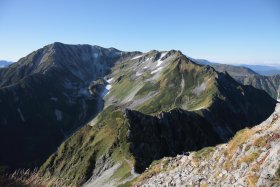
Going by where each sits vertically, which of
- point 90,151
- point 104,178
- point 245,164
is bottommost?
point 104,178

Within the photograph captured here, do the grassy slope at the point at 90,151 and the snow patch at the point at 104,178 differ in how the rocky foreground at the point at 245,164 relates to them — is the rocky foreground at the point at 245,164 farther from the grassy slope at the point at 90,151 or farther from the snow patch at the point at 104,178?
the snow patch at the point at 104,178

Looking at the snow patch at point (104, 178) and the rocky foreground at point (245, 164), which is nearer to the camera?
the rocky foreground at point (245, 164)

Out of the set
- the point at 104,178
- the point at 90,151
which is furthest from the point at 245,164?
the point at 90,151

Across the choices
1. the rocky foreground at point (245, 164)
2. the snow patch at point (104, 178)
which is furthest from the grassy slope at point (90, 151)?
the rocky foreground at point (245, 164)

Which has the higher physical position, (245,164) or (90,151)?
(245,164)

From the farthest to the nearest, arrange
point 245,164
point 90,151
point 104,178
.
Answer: point 90,151 < point 104,178 < point 245,164

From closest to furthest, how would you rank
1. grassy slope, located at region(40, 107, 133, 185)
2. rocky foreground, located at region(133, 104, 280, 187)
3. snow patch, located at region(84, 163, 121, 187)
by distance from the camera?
rocky foreground, located at region(133, 104, 280, 187) < snow patch, located at region(84, 163, 121, 187) < grassy slope, located at region(40, 107, 133, 185)

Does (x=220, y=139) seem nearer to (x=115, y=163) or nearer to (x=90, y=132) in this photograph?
(x=90, y=132)

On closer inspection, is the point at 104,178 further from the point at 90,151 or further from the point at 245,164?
the point at 245,164

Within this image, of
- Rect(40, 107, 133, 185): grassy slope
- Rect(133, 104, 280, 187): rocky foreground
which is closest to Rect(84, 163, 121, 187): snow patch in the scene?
Rect(40, 107, 133, 185): grassy slope

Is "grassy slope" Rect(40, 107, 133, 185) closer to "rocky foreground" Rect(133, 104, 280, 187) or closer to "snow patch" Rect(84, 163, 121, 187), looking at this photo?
"snow patch" Rect(84, 163, 121, 187)

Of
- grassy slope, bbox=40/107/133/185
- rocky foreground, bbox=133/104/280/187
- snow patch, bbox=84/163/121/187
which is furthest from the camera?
grassy slope, bbox=40/107/133/185

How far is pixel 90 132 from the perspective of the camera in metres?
140

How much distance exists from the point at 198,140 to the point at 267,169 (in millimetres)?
133521
